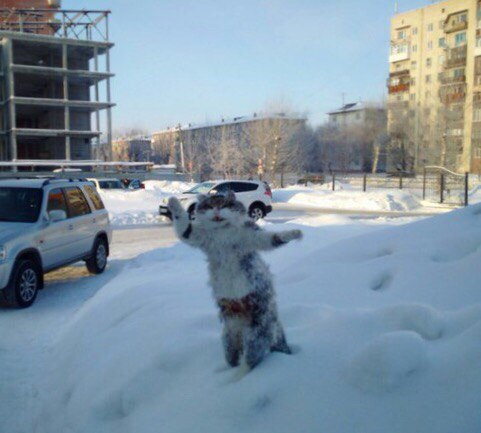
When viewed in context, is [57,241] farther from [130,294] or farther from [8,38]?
[8,38]

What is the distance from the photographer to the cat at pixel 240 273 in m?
3.31

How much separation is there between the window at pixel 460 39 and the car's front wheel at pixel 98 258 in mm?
57192

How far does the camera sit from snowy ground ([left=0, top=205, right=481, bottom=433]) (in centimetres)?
282

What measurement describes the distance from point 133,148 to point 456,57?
64.3 m

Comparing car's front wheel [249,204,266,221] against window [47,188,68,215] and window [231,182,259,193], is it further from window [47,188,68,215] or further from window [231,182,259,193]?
window [47,188,68,215]

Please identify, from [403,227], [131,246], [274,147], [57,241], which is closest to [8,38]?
[274,147]

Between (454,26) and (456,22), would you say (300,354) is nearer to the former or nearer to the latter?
(454,26)

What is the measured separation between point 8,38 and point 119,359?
51.4 metres

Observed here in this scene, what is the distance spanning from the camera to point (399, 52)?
6425 cm

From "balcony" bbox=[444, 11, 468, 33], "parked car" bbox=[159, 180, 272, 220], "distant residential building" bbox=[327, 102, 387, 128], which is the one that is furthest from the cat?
"distant residential building" bbox=[327, 102, 387, 128]

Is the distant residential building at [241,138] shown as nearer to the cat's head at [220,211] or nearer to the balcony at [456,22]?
the balcony at [456,22]

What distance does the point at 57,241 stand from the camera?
26.6ft

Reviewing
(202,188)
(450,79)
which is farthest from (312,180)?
(202,188)

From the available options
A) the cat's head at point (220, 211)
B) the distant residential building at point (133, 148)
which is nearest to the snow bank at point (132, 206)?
the cat's head at point (220, 211)
